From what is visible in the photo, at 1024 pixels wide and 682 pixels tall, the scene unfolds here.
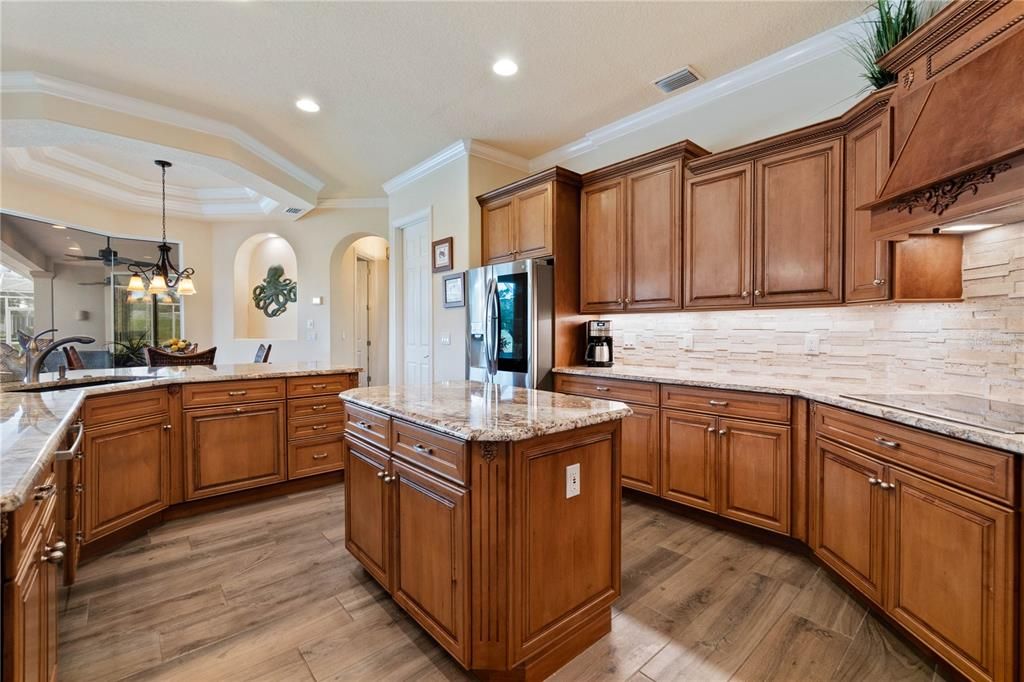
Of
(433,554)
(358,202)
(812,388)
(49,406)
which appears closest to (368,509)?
(433,554)

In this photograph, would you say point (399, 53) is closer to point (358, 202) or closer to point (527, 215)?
point (527, 215)

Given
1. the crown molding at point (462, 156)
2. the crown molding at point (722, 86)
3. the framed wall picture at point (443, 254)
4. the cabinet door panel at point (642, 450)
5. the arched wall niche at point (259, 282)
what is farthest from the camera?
the arched wall niche at point (259, 282)

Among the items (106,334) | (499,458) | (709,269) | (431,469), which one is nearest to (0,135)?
(106,334)

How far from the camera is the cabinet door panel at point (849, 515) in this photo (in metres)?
1.80

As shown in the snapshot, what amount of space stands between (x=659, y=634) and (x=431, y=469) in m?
1.14

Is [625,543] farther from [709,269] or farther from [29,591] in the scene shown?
[29,591]

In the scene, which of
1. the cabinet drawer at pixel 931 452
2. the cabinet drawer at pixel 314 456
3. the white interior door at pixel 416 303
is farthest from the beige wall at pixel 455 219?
the cabinet drawer at pixel 931 452

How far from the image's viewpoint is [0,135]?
3.30 m

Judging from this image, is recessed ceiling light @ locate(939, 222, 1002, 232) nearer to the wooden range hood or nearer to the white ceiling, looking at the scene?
the wooden range hood

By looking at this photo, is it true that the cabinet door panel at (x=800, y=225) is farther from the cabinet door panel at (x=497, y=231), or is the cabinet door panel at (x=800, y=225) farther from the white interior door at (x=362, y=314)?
the white interior door at (x=362, y=314)

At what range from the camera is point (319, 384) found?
3.40 meters

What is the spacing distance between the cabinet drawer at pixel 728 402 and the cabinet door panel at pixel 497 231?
188 cm

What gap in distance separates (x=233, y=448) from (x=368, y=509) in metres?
1.63

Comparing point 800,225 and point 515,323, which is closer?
point 800,225
